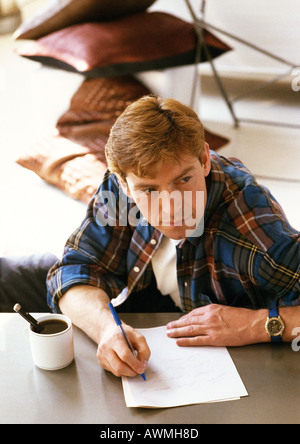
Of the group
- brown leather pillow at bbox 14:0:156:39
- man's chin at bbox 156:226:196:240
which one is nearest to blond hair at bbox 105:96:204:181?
man's chin at bbox 156:226:196:240

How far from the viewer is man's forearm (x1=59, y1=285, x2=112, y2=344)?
3.61ft

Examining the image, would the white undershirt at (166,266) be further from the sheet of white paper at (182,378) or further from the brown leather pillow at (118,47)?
the brown leather pillow at (118,47)

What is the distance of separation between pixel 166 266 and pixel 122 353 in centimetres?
38

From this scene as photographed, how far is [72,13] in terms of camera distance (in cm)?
248

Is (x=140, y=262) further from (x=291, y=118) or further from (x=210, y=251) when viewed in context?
(x=291, y=118)

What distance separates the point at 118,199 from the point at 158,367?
0.44m

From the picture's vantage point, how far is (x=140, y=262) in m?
1.31

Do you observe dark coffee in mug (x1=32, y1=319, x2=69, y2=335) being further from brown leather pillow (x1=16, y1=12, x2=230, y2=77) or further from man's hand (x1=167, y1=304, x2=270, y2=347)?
brown leather pillow (x1=16, y1=12, x2=230, y2=77)

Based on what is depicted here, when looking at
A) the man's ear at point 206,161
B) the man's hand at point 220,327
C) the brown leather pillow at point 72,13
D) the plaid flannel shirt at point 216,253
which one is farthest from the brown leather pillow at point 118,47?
the man's hand at point 220,327

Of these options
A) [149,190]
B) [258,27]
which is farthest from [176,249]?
[258,27]

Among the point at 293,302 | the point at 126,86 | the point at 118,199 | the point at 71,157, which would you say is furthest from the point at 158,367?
the point at 126,86

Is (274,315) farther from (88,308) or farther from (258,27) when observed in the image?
(258,27)
